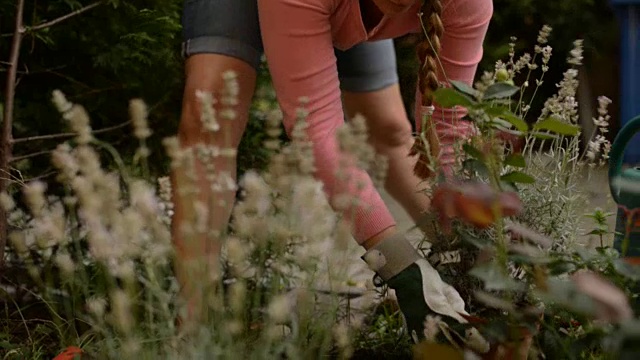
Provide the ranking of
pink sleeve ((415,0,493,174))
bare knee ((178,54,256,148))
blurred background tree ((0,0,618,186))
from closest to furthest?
pink sleeve ((415,0,493,174)) → bare knee ((178,54,256,148)) → blurred background tree ((0,0,618,186))

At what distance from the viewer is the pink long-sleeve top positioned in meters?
2.10

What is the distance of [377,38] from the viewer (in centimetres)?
233

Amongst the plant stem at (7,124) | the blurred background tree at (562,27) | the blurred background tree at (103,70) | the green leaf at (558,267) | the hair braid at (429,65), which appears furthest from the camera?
the blurred background tree at (562,27)

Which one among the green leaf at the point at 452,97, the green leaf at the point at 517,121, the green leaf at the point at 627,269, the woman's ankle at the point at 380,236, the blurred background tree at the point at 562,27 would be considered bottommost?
the blurred background tree at the point at 562,27

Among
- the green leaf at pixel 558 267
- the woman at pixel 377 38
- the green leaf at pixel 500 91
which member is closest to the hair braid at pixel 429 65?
Result: the woman at pixel 377 38

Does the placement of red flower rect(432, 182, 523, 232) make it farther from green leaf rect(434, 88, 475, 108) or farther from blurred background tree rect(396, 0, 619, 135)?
blurred background tree rect(396, 0, 619, 135)

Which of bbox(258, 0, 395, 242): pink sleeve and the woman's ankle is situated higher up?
bbox(258, 0, 395, 242): pink sleeve

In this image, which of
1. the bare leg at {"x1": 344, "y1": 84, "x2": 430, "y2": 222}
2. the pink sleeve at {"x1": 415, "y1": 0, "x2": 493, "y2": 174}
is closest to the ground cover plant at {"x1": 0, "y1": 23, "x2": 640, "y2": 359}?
the pink sleeve at {"x1": 415, "y1": 0, "x2": 493, "y2": 174}

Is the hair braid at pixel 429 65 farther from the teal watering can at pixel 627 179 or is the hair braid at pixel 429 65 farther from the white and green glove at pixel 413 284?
the teal watering can at pixel 627 179

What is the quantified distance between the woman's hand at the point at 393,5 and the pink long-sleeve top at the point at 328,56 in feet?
0.20

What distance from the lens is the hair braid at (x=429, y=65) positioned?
2.03m

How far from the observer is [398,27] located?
2305 mm

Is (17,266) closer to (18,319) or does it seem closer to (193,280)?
(18,319)

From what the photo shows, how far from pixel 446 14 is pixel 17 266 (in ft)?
4.76
